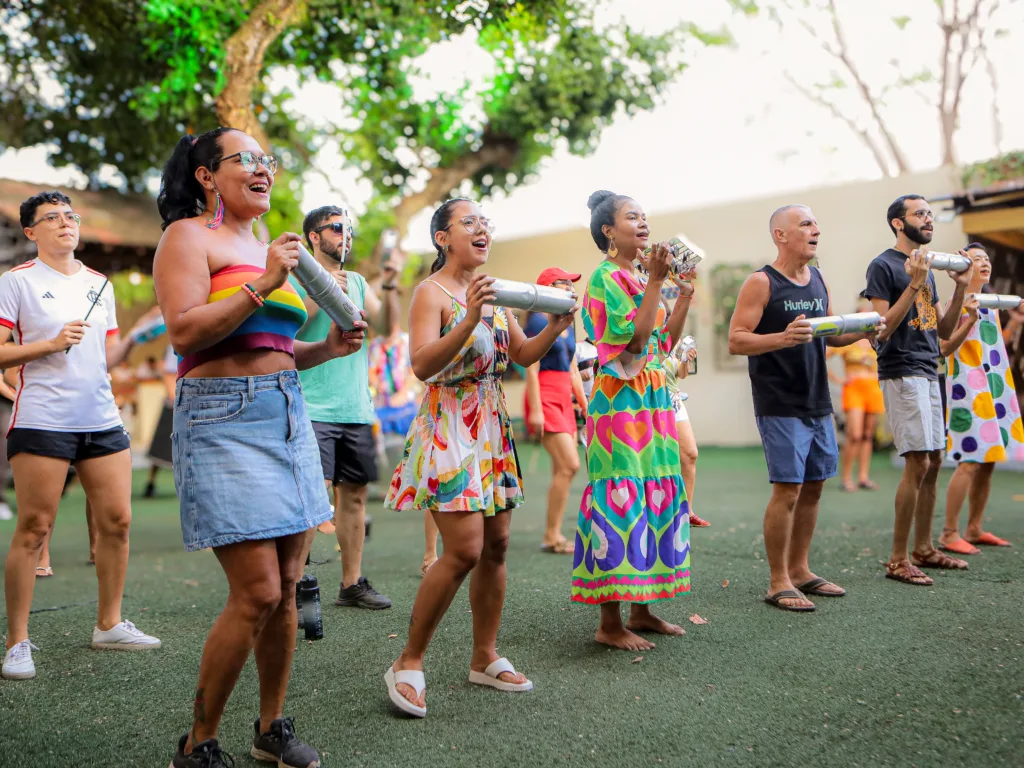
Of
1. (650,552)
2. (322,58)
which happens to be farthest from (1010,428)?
(322,58)

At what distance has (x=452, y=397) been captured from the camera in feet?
10.7

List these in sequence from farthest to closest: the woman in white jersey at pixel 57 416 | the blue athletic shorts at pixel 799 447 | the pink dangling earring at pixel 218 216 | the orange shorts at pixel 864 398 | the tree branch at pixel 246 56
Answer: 1. the orange shorts at pixel 864 398
2. the tree branch at pixel 246 56
3. the blue athletic shorts at pixel 799 447
4. the woman in white jersey at pixel 57 416
5. the pink dangling earring at pixel 218 216

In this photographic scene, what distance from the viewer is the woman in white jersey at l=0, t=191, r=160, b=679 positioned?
3.89 m

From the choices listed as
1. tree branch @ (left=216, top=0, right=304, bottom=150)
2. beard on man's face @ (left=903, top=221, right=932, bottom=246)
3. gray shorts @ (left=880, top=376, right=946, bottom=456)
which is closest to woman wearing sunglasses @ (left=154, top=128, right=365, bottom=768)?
gray shorts @ (left=880, top=376, right=946, bottom=456)

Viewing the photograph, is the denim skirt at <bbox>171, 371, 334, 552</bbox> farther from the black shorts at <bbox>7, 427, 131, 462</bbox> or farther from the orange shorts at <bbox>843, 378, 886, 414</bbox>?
the orange shorts at <bbox>843, 378, 886, 414</bbox>

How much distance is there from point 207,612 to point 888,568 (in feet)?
12.2

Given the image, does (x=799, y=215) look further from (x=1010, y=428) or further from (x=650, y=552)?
(x=1010, y=428)

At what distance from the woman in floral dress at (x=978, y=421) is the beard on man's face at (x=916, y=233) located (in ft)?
2.84

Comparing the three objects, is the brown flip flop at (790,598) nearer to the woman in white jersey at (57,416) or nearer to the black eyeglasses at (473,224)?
the black eyeglasses at (473,224)

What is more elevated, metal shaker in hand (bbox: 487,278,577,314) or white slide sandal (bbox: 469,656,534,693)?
metal shaker in hand (bbox: 487,278,577,314)

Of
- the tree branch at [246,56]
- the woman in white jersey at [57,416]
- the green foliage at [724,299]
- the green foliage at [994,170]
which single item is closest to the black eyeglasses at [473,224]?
the woman in white jersey at [57,416]

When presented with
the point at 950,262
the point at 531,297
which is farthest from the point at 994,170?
the point at 531,297

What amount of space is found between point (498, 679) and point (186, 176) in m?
2.03

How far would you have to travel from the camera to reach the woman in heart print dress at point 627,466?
3768mm
